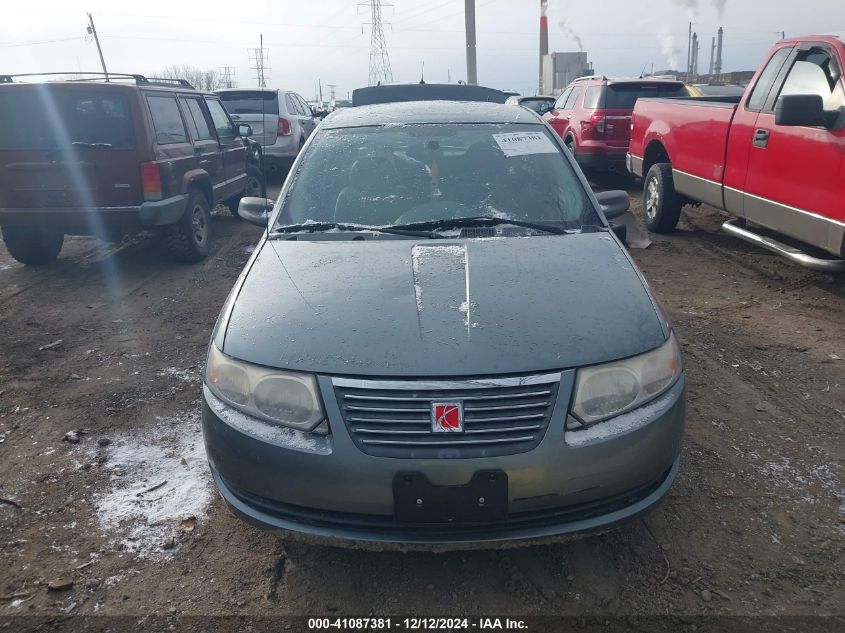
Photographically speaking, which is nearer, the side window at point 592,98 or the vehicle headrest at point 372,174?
the vehicle headrest at point 372,174

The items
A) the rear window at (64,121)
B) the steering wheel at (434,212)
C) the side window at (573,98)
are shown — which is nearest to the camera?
the steering wheel at (434,212)

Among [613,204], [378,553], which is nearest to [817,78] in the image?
[613,204]

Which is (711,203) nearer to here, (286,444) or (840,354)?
(840,354)

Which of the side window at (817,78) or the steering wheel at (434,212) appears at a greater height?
the side window at (817,78)

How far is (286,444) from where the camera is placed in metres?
2.11

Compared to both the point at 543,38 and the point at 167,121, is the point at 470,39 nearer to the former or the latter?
the point at 543,38

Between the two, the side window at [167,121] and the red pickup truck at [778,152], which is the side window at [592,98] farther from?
the side window at [167,121]

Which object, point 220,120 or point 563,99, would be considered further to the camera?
point 563,99

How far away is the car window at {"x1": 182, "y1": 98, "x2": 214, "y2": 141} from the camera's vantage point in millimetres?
7210

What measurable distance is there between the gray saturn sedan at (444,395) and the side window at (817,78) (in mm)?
3120

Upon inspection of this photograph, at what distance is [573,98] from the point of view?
1145 cm

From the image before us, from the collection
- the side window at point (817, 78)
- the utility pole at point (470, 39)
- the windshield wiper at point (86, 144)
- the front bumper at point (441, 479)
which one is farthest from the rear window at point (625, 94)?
the utility pole at point (470, 39)

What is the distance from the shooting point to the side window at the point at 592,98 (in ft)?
33.1

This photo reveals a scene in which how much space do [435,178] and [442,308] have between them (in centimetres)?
122
